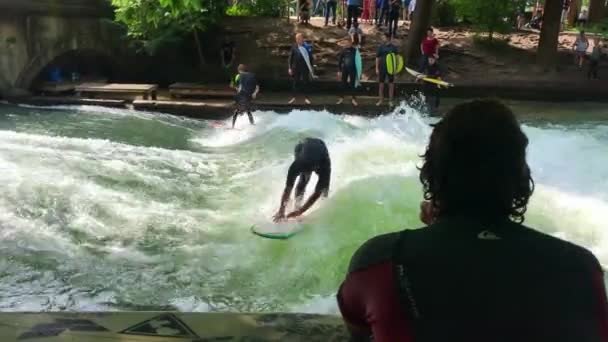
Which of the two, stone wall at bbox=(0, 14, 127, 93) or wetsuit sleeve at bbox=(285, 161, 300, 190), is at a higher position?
stone wall at bbox=(0, 14, 127, 93)

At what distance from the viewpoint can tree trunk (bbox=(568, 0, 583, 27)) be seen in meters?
27.3

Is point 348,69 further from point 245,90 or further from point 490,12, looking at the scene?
point 490,12

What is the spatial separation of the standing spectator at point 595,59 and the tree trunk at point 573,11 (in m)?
8.71

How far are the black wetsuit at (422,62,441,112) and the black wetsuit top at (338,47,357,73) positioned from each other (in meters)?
1.95

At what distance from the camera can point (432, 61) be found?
16.5m

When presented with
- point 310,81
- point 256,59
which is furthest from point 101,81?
point 310,81

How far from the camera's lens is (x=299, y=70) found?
17219 millimetres

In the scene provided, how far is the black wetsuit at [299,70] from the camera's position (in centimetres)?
1653

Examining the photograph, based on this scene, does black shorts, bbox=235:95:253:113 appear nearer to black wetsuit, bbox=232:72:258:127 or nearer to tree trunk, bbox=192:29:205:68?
black wetsuit, bbox=232:72:258:127

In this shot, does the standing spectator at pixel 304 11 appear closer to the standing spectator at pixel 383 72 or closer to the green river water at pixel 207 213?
the standing spectator at pixel 383 72

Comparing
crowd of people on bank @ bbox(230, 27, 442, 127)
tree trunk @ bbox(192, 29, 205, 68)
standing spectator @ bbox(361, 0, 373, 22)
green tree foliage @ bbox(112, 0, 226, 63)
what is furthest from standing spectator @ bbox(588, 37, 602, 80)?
tree trunk @ bbox(192, 29, 205, 68)

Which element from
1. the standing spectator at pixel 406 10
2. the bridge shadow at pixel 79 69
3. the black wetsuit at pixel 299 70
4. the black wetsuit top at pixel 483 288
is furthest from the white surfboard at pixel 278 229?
the standing spectator at pixel 406 10

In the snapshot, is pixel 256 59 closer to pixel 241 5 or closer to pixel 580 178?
pixel 241 5

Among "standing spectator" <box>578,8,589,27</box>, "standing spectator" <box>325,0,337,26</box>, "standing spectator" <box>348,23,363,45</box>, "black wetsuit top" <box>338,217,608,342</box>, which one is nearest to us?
"black wetsuit top" <box>338,217,608,342</box>
